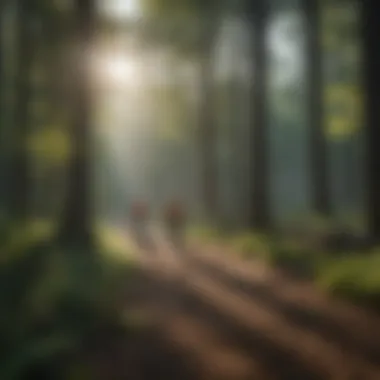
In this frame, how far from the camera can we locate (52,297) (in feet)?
5.85

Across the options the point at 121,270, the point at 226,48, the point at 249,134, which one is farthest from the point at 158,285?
the point at 226,48

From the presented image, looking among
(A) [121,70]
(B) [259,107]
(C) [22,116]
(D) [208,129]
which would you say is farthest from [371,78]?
(C) [22,116]

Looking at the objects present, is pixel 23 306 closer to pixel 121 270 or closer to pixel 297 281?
pixel 121 270

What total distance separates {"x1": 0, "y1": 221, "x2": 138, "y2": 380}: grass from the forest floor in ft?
0.18

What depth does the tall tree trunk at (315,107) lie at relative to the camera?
183 centimetres

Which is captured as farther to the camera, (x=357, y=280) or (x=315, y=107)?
(x=315, y=107)

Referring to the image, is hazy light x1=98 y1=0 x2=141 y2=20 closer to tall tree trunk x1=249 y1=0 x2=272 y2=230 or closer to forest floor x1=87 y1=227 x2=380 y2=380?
tall tree trunk x1=249 y1=0 x2=272 y2=230

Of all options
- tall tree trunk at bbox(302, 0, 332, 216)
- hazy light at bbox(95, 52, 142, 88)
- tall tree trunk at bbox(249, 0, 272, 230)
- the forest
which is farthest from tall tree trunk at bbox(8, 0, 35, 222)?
tall tree trunk at bbox(302, 0, 332, 216)

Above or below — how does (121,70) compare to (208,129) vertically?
above

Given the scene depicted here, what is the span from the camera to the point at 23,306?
1793mm

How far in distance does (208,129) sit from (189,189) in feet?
0.60

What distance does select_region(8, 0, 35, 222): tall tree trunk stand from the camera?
74.9 inches

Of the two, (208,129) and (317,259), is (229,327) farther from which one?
(208,129)

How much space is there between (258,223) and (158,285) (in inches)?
12.7
